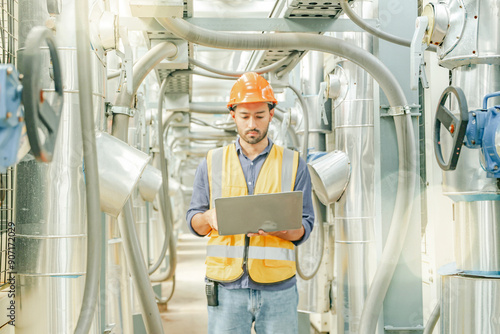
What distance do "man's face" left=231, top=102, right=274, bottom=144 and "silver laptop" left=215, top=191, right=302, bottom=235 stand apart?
0.39 m

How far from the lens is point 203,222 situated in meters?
2.43

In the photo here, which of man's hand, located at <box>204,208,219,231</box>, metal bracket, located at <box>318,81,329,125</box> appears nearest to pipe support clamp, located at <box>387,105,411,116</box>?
metal bracket, located at <box>318,81,329,125</box>

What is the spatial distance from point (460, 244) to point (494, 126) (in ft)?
1.53

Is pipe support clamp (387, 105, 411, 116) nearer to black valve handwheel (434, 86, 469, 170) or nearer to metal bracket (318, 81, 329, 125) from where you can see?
metal bracket (318, 81, 329, 125)

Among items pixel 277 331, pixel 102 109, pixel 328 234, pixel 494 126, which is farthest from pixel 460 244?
pixel 328 234

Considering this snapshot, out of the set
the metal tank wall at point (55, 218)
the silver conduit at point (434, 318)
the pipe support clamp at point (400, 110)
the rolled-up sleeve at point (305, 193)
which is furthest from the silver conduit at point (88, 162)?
the pipe support clamp at point (400, 110)

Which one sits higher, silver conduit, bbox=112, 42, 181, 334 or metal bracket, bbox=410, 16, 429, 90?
metal bracket, bbox=410, 16, 429, 90

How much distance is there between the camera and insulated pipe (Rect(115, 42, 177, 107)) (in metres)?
2.65

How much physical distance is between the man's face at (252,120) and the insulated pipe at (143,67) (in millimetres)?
517

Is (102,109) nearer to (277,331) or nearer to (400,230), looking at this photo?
(277,331)

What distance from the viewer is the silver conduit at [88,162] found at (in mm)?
1410

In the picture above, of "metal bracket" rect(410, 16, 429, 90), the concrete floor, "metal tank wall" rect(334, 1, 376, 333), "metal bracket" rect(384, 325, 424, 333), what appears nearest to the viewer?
"metal bracket" rect(410, 16, 429, 90)

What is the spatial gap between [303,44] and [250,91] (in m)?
Answer: 0.53

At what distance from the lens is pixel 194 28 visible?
2.70 meters
